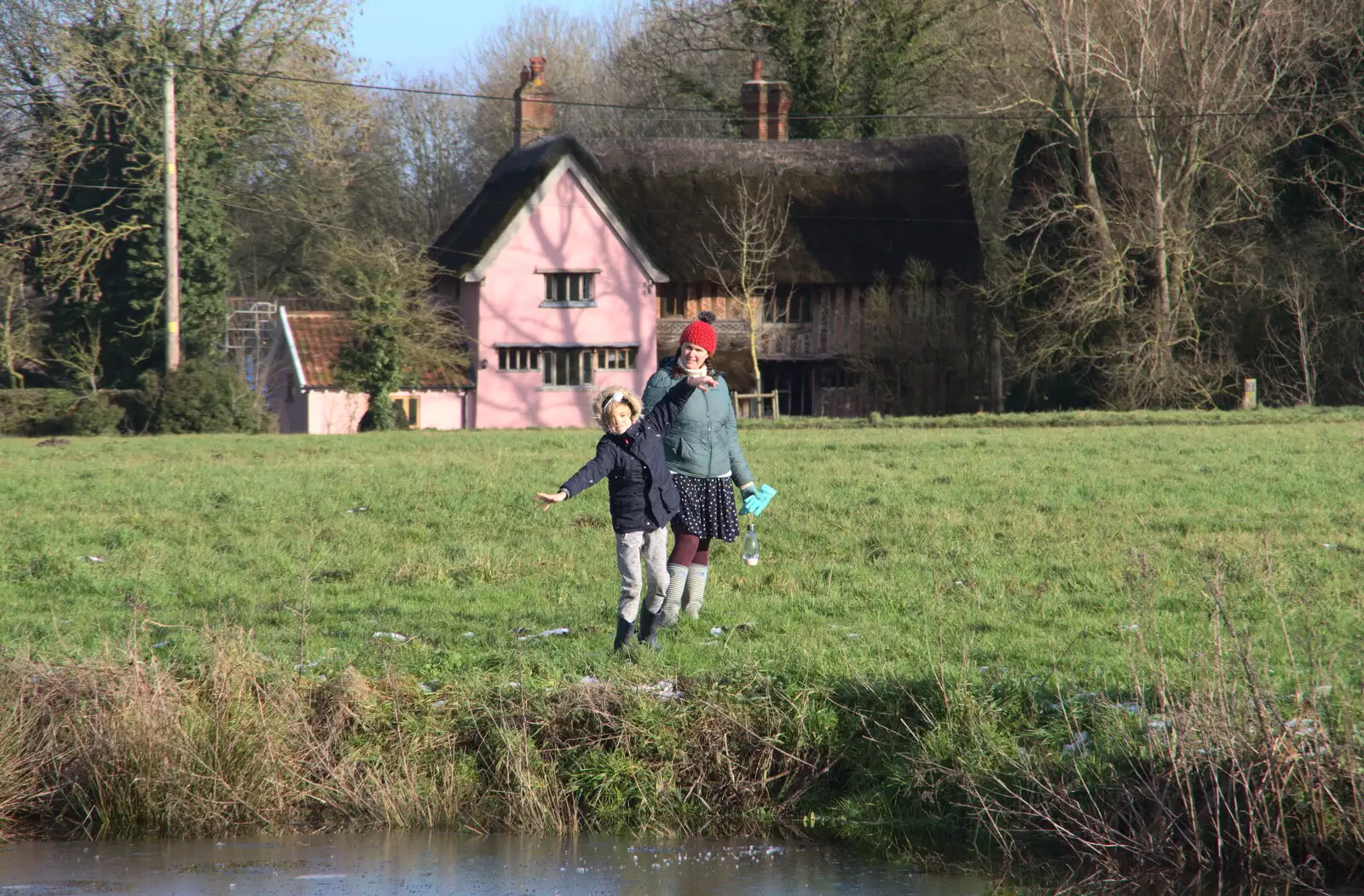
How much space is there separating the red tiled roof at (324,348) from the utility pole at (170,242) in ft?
28.5

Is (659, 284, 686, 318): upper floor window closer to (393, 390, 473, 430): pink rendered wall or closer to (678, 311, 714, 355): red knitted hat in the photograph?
(393, 390, 473, 430): pink rendered wall

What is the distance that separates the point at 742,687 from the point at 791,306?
3929 cm

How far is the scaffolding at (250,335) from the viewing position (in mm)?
51906

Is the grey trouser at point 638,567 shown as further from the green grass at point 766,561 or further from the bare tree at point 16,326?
the bare tree at point 16,326

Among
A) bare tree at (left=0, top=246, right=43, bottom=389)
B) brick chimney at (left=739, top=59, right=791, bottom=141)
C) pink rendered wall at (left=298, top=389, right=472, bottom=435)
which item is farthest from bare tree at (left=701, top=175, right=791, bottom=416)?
bare tree at (left=0, top=246, right=43, bottom=389)

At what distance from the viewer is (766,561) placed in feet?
43.0

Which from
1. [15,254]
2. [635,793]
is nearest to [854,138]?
[15,254]

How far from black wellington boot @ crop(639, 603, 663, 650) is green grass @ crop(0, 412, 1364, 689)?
0.28m

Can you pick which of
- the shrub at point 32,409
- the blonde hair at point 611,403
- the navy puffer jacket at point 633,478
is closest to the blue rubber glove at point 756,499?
the navy puffer jacket at point 633,478

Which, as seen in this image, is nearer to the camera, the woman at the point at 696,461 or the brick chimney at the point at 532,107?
the woman at the point at 696,461

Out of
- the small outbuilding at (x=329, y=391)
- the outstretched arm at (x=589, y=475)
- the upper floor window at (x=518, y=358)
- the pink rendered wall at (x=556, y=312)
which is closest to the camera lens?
the outstretched arm at (x=589, y=475)

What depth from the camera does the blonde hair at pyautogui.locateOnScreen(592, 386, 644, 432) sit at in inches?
359

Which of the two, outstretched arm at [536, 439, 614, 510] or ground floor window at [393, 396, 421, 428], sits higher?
ground floor window at [393, 396, 421, 428]

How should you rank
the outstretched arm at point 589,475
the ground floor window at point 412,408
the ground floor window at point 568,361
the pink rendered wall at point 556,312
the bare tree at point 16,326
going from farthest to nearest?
the ground floor window at point 568,361
the pink rendered wall at point 556,312
the ground floor window at point 412,408
the bare tree at point 16,326
the outstretched arm at point 589,475
